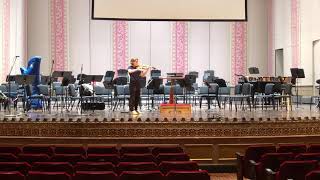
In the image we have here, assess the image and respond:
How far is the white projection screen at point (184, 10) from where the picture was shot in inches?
609

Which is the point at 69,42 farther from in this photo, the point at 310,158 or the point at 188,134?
the point at 310,158

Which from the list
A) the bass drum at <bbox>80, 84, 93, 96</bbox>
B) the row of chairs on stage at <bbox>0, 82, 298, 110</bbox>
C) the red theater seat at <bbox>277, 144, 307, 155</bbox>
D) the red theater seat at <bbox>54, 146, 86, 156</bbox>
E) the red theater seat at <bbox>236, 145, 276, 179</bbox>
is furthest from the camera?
the row of chairs on stage at <bbox>0, 82, 298, 110</bbox>

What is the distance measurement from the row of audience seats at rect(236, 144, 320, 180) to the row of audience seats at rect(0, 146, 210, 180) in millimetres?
925

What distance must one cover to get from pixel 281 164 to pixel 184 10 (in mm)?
10356

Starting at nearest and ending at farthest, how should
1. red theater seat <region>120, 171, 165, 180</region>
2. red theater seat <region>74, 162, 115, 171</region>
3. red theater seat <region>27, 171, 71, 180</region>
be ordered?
red theater seat <region>27, 171, 71, 180</region>, red theater seat <region>120, 171, 165, 180</region>, red theater seat <region>74, 162, 115, 171</region>

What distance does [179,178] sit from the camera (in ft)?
17.3

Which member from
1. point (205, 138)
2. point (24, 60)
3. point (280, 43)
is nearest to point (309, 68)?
point (280, 43)

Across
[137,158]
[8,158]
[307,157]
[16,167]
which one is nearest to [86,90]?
[8,158]

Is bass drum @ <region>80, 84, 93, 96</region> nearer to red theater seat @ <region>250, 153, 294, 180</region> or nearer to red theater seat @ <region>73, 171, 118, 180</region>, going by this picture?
red theater seat @ <region>250, 153, 294, 180</region>

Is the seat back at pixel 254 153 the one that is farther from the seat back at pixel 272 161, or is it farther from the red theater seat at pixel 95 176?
the red theater seat at pixel 95 176

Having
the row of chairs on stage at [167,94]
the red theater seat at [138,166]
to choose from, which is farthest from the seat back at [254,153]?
the row of chairs on stage at [167,94]

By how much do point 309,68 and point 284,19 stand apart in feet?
9.02

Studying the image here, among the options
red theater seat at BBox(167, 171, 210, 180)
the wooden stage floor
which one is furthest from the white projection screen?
red theater seat at BBox(167, 171, 210, 180)

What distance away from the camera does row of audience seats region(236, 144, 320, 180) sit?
5.65m
